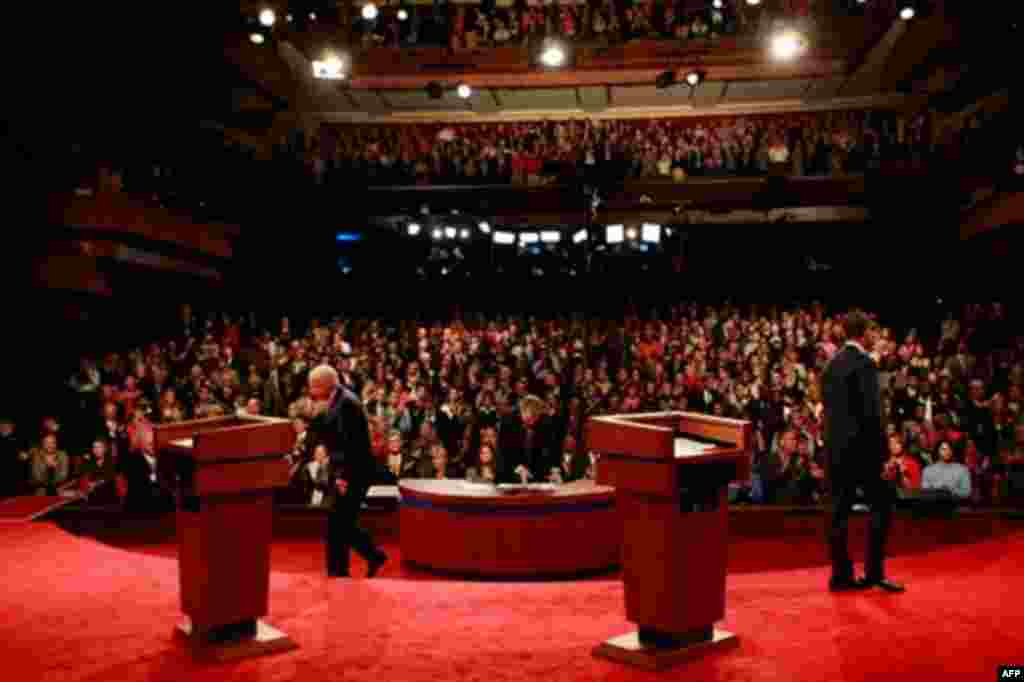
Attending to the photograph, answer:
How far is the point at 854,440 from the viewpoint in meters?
4.36

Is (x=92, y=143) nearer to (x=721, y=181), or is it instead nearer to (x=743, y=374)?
(x=743, y=374)

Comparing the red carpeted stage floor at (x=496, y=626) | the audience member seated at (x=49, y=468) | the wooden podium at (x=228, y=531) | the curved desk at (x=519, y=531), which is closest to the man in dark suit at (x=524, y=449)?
the curved desk at (x=519, y=531)

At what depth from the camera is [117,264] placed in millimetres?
12508

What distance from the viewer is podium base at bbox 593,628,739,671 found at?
3402 millimetres

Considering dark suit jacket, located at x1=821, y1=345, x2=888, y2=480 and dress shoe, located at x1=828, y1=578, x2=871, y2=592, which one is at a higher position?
dark suit jacket, located at x1=821, y1=345, x2=888, y2=480

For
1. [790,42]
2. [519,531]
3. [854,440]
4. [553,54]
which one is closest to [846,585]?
[854,440]

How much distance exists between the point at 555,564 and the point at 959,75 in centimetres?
1376

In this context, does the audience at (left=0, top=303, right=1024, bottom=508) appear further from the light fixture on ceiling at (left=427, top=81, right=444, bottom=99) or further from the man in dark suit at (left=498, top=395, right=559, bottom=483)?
the light fixture on ceiling at (left=427, top=81, right=444, bottom=99)

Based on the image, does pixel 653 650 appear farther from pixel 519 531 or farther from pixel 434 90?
pixel 434 90

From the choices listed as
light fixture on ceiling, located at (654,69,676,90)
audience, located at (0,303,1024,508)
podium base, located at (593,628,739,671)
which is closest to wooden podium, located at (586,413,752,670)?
podium base, located at (593,628,739,671)

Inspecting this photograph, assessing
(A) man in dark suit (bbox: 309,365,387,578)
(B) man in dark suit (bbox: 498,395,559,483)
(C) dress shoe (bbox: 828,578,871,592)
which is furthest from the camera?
(B) man in dark suit (bbox: 498,395,559,483)

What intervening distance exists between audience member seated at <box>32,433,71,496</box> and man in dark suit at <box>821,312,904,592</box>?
21.4 ft

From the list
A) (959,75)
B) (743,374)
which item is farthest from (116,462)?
(959,75)

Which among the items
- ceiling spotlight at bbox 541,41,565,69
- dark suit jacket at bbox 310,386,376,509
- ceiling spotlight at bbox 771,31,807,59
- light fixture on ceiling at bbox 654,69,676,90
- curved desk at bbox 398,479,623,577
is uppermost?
ceiling spotlight at bbox 541,41,565,69
